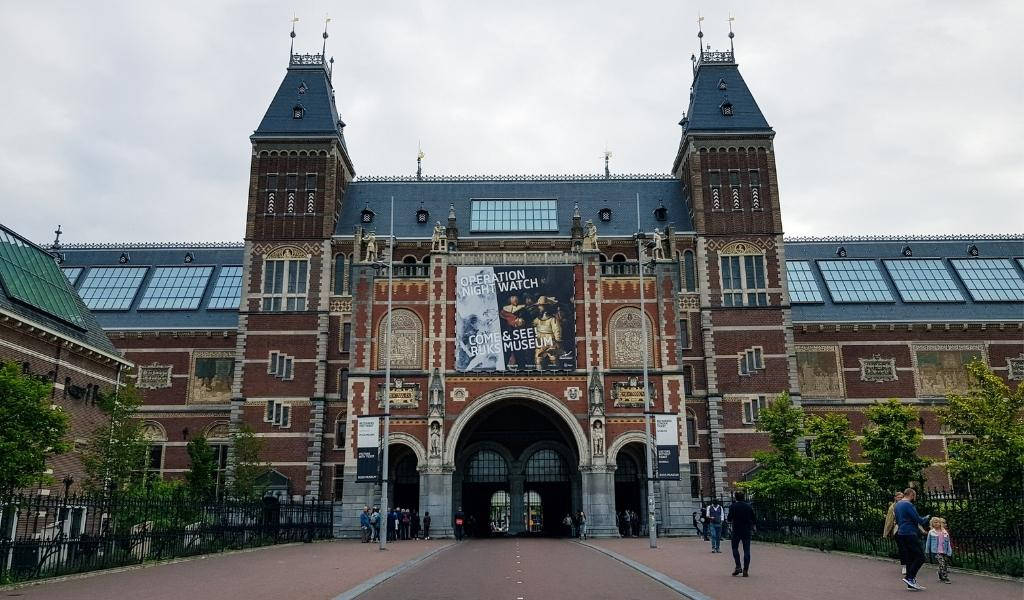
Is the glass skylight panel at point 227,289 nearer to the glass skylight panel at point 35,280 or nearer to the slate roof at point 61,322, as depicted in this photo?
the slate roof at point 61,322

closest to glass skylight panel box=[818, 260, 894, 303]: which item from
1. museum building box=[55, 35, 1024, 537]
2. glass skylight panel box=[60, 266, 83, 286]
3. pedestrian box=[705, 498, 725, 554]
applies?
museum building box=[55, 35, 1024, 537]

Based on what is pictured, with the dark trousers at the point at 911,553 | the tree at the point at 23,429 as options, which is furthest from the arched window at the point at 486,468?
the dark trousers at the point at 911,553

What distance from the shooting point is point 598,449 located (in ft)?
127

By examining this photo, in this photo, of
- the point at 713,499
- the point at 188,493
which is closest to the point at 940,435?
the point at 713,499

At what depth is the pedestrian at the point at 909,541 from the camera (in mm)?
14148

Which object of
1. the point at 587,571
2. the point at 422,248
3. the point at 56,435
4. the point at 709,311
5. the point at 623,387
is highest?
the point at 422,248

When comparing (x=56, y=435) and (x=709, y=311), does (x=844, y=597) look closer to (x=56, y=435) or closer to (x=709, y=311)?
(x=56, y=435)

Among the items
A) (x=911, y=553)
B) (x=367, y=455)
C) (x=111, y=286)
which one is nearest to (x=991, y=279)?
(x=367, y=455)

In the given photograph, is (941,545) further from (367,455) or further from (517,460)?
(517,460)

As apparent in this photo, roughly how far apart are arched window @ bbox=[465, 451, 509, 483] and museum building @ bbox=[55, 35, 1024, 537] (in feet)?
0.38

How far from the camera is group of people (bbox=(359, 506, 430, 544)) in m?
36.1

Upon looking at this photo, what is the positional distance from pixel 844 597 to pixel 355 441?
98.3ft

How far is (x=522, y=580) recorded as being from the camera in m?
17.1

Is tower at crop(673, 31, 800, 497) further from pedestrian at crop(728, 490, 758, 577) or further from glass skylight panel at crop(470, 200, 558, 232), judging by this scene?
pedestrian at crop(728, 490, 758, 577)
